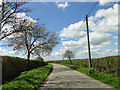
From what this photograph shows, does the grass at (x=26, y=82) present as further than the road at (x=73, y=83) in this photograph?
No

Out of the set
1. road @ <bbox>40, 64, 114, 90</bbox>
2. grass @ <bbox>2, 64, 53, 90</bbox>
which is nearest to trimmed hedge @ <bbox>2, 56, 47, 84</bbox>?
grass @ <bbox>2, 64, 53, 90</bbox>

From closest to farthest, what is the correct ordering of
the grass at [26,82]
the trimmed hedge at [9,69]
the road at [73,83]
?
the grass at [26,82] → the road at [73,83] → the trimmed hedge at [9,69]

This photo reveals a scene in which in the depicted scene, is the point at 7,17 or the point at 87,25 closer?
the point at 7,17

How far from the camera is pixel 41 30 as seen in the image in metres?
19.2

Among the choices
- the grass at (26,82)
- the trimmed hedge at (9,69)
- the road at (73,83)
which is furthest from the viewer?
the trimmed hedge at (9,69)

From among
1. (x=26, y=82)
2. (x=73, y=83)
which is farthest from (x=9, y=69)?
(x=73, y=83)

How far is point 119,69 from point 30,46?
14.2 m

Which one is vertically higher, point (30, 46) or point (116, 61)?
point (30, 46)

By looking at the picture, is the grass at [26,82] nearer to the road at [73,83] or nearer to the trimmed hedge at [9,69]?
the road at [73,83]

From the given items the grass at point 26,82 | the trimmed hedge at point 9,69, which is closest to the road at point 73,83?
the grass at point 26,82

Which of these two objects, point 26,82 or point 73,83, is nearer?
point 26,82

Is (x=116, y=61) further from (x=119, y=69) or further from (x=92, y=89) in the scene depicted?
(x=92, y=89)

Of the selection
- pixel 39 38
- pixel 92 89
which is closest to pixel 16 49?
pixel 39 38

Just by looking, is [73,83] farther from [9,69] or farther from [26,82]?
[9,69]
